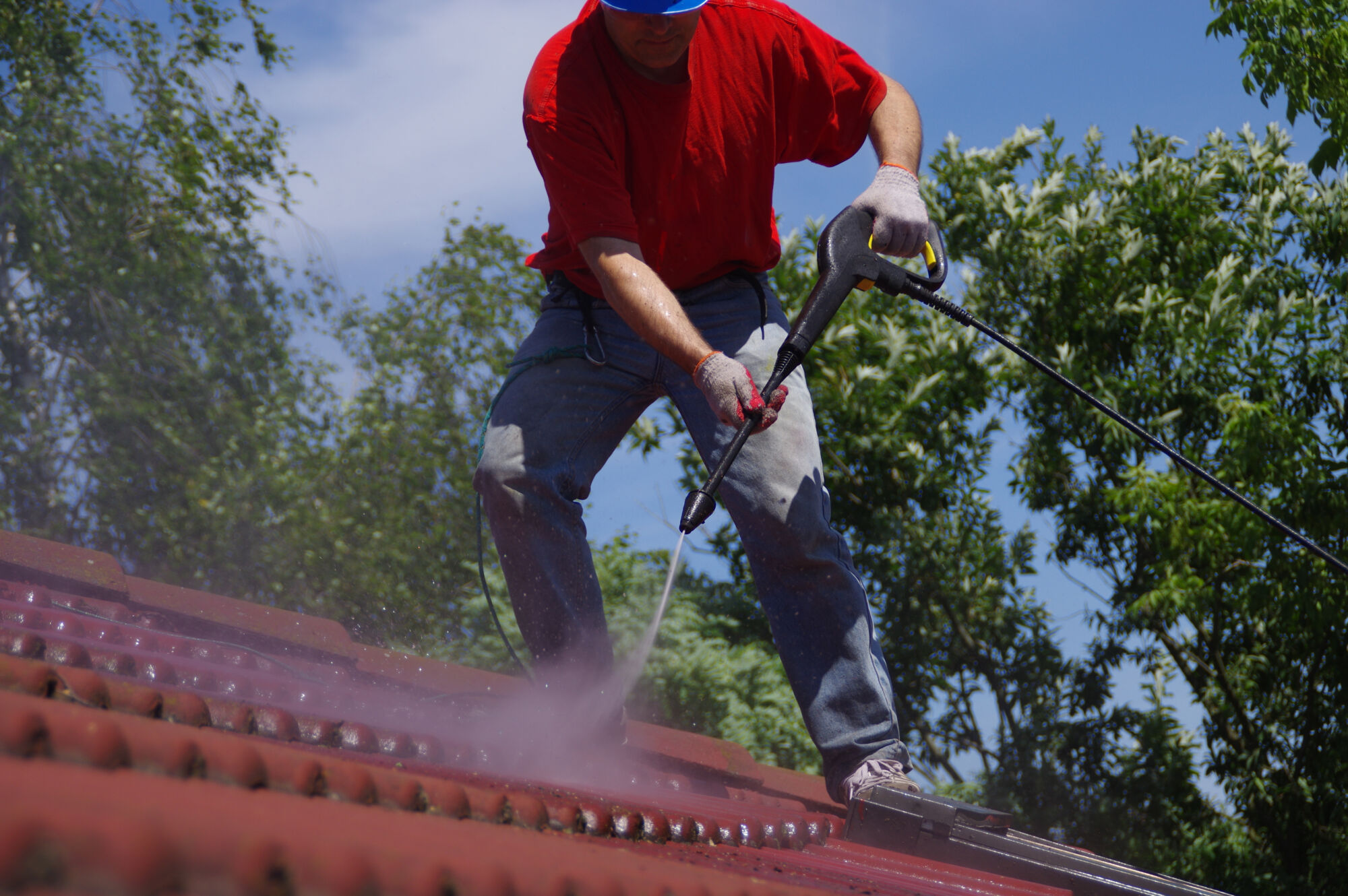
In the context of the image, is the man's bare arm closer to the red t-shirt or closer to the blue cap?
the red t-shirt

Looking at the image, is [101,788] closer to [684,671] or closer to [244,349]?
[684,671]

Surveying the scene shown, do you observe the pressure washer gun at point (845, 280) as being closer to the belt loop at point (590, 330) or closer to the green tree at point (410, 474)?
the belt loop at point (590, 330)

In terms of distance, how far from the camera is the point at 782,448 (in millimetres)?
2510

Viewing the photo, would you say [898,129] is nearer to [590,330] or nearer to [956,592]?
[590,330]

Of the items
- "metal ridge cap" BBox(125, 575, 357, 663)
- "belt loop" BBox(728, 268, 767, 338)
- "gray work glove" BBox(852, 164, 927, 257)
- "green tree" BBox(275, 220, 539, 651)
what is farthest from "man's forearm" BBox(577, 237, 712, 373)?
"green tree" BBox(275, 220, 539, 651)

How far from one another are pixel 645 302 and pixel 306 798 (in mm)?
1604

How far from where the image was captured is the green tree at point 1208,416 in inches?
253

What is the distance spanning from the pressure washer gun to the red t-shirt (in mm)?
257

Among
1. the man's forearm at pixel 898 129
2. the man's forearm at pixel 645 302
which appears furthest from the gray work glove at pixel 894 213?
the man's forearm at pixel 645 302

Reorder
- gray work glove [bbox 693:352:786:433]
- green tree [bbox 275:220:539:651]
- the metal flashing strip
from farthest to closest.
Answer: green tree [bbox 275:220:539:651]
gray work glove [bbox 693:352:786:433]
the metal flashing strip

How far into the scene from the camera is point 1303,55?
6176mm

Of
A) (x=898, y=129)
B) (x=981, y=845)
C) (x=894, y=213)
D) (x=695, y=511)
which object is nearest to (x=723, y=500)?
(x=695, y=511)

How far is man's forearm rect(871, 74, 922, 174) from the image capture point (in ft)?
8.91

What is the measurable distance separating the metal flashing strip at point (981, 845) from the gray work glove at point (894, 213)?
1.25 meters
